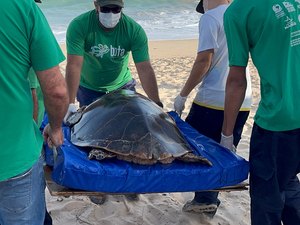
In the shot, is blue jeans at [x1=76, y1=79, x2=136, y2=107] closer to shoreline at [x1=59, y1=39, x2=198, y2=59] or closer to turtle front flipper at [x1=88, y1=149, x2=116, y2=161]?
turtle front flipper at [x1=88, y1=149, x2=116, y2=161]

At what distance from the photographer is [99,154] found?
113 inches

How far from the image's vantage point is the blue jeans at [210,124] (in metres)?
3.61

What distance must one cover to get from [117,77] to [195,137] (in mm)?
1316

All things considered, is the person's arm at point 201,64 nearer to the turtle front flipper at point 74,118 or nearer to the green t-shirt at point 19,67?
the turtle front flipper at point 74,118

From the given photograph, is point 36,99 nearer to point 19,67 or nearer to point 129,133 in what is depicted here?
point 129,133

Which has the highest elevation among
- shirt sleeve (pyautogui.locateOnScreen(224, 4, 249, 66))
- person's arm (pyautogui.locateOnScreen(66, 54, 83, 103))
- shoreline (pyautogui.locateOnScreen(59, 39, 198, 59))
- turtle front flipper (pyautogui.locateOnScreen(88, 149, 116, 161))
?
shirt sleeve (pyautogui.locateOnScreen(224, 4, 249, 66))

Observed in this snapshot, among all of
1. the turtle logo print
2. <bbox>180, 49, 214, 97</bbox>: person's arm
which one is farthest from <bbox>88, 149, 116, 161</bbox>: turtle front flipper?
the turtle logo print

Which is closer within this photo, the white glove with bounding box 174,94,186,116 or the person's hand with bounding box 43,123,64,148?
the person's hand with bounding box 43,123,64,148

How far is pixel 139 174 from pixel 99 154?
0.29m

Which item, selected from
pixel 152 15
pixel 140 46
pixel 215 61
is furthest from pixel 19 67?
pixel 152 15

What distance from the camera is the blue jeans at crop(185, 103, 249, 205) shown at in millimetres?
3612

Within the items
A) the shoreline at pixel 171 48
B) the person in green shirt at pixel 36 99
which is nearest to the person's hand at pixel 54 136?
the person in green shirt at pixel 36 99

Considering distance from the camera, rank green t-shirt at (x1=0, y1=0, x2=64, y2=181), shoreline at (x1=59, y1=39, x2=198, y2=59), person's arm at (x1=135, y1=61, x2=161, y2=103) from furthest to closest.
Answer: shoreline at (x1=59, y1=39, x2=198, y2=59) → person's arm at (x1=135, y1=61, x2=161, y2=103) → green t-shirt at (x1=0, y1=0, x2=64, y2=181)

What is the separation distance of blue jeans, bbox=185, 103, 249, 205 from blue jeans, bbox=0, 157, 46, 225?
163 centimetres
